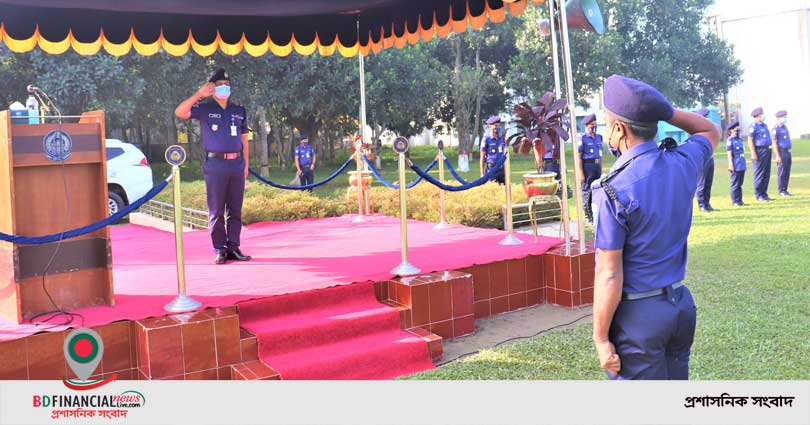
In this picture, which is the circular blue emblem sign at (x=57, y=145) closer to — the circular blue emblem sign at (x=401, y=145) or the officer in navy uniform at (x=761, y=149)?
the circular blue emblem sign at (x=401, y=145)

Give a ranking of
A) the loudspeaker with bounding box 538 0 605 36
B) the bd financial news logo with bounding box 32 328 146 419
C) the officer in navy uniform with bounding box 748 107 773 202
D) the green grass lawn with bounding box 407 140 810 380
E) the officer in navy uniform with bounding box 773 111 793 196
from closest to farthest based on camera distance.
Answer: the bd financial news logo with bounding box 32 328 146 419 < the green grass lawn with bounding box 407 140 810 380 < the loudspeaker with bounding box 538 0 605 36 < the officer in navy uniform with bounding box 748 107 773 202 < the officer in navy uniform with bounding box 773 111 793 196

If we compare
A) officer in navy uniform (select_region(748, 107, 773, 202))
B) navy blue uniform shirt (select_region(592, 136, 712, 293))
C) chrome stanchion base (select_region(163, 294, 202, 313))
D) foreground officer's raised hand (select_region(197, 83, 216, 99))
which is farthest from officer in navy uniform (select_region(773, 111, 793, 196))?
navy blue uniform shirt (select_region(592, 136, 712, 293))

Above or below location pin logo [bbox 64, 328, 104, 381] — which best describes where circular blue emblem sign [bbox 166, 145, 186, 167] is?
above

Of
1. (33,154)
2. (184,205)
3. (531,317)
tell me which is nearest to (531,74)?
(184,205)

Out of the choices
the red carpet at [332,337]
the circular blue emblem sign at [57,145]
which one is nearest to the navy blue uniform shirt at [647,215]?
the red carpet at [332,337]

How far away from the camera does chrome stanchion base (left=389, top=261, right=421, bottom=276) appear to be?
17.7ft

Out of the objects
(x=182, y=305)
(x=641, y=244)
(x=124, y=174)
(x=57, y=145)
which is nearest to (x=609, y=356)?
(x=641, y=244)

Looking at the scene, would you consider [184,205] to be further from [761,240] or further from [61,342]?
[761,240]

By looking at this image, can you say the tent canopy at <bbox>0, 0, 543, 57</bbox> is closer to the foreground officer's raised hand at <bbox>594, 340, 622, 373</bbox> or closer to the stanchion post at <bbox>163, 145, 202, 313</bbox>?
the stanchion post at <bbox>163, 145, 202, 313</bbox>

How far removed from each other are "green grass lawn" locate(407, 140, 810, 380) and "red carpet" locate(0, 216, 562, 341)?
42.9 inches

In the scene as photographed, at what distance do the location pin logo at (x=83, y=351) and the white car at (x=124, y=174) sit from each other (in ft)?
25.5

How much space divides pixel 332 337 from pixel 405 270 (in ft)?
3.08

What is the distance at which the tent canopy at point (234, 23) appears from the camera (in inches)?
261

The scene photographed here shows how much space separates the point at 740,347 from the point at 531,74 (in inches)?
983
